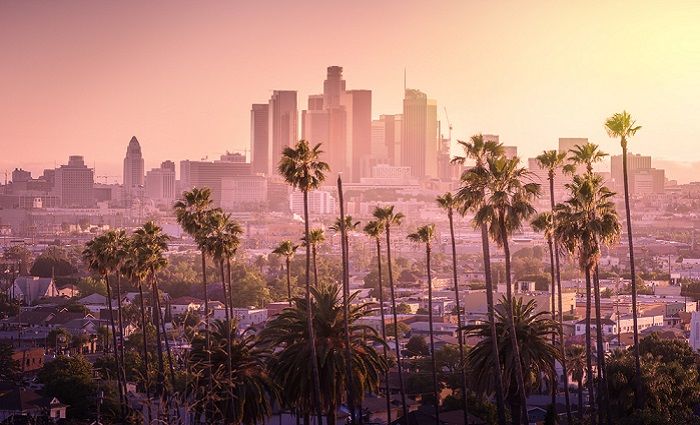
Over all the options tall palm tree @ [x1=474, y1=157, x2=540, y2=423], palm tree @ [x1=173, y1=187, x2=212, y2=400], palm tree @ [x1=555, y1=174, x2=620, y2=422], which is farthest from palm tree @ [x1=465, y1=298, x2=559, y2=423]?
palm tree @ [x1=173, y1=187, x2=212, y2=400]

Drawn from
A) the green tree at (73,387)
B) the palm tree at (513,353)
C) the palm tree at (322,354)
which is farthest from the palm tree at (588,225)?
the green tree at (73,387)

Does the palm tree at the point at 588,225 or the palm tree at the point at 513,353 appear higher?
the palm tree at the point at 588,225

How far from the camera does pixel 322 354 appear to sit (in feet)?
123

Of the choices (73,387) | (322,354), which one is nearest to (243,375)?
(322,354)

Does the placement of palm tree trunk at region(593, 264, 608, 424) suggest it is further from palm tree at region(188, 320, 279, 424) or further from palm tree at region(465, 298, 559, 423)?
palm tree at region(188, 320, 279, 424)

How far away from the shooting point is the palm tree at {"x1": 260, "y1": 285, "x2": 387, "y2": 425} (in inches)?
1473

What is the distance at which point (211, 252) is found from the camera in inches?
1800

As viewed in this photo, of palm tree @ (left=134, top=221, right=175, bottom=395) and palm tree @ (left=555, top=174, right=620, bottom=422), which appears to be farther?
palm tree @ (left=134, top=221, right=175, bottom=395)

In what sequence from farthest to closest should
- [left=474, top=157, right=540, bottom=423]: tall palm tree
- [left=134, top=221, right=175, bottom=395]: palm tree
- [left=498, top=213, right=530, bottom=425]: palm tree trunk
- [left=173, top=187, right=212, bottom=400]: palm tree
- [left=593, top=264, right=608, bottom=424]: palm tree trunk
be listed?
[left=134, top=221, right=175, bottom=395]: palm tree, [left=173, top=187, right=212, bottom=400]: palm tree, [left=593, top=264, right=608, bottom=424]: palm tree trunk, [left=498, top=213, right=530, bottom=425]: palm tree trunk, [left=474, top=157, right=540, bottom=423]: tall palm tree

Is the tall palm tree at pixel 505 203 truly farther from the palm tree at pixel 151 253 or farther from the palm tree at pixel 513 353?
the palm tree at pixel 151 253

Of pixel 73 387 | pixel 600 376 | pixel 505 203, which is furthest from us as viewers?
pixel 73 387

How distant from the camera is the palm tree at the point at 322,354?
37.4 meters

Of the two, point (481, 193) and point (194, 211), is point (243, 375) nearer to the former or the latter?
point (481, 193)

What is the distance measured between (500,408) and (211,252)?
1458 centimetres
